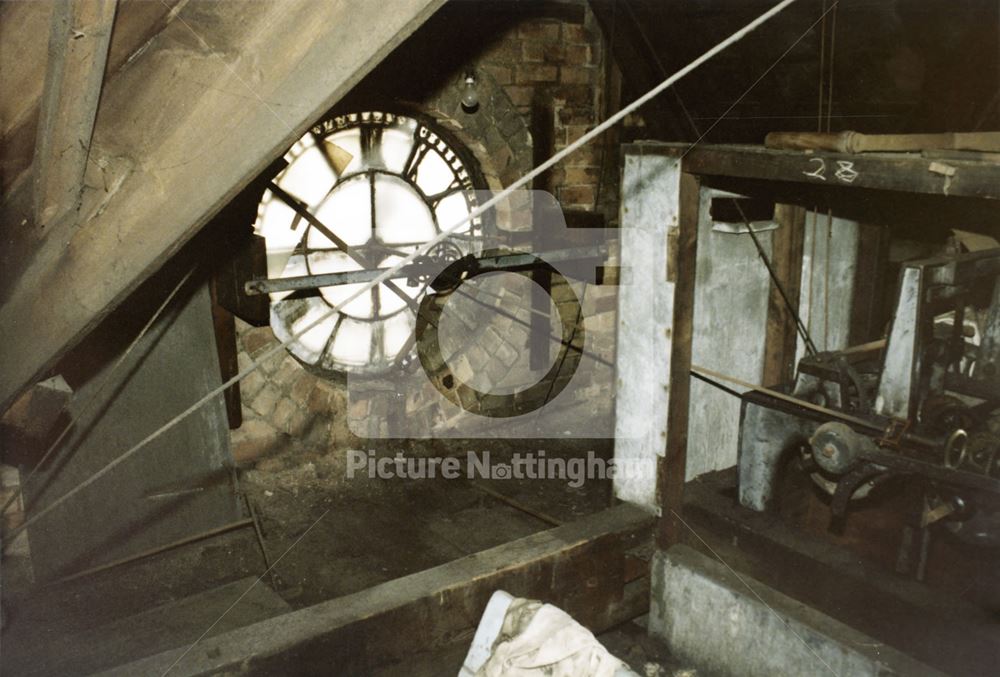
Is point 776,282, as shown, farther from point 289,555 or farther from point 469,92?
point 289,555

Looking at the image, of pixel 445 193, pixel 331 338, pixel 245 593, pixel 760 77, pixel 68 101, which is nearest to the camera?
pixel 68 101

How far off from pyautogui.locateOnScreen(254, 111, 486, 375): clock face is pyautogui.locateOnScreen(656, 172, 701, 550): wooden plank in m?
1.47

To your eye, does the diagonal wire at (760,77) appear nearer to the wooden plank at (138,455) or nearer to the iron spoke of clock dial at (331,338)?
the iron spoke of clock dial at (331,338)

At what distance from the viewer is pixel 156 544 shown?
3148mm

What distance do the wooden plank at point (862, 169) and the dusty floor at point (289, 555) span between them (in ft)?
5.08

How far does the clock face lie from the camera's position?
369 cm

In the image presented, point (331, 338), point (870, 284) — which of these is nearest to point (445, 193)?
point (331, 338)

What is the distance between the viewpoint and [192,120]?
1332 mm

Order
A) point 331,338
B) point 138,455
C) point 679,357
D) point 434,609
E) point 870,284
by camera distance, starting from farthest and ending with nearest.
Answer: point 331,338 → point 870,284 → point 138,455 → point 679,357 → point 434,609

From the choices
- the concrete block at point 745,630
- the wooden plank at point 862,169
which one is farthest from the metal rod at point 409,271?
the concrete block at point 745,630

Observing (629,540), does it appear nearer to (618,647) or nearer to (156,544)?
(618,647)

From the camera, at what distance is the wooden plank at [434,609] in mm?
1970

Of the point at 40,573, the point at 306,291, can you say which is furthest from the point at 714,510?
the point at 40,573

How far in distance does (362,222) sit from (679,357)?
1.95 metres
